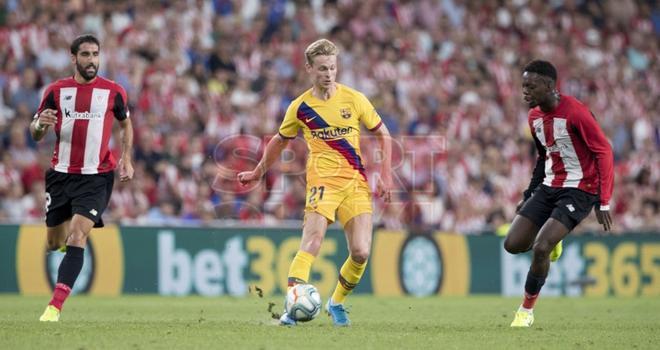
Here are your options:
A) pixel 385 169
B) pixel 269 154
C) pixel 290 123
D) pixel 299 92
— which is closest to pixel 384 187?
pixel 385 169

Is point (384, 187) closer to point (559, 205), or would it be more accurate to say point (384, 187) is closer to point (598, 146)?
point (559, 205)

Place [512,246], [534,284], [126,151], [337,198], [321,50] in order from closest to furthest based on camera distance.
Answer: [321,50]
[337,198]
[534,284]
[512,246]
[126,151]

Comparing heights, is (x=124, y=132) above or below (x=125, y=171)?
above

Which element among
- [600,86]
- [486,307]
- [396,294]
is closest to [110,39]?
[396,294]

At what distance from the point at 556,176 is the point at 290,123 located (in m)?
2.62

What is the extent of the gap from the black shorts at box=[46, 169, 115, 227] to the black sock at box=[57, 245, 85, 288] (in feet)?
1.16

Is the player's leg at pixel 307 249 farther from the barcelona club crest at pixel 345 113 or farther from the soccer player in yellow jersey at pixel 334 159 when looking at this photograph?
the barcelona club crest at pixel 345 113

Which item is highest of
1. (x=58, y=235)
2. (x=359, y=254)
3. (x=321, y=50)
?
(x=321, y=50)

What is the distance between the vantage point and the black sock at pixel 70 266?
37.2 ft

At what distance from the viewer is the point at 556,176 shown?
1163 centimetres

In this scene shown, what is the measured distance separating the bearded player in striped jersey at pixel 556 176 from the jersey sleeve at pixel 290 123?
84.8 inches

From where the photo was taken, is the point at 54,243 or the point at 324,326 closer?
the point at 324,326

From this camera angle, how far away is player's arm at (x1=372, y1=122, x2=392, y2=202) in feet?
36.2

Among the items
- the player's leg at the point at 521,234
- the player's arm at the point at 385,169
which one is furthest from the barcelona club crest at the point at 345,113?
the player's leg at the point at 521,234
